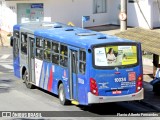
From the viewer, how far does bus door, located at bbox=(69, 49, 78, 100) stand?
66.7 ft

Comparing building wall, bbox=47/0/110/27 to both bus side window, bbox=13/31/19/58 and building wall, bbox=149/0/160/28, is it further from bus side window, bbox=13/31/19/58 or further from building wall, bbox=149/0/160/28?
bus side window, bbox=13/31/19/58

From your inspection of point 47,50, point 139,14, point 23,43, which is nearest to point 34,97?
point 47,50

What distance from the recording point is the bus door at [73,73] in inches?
801

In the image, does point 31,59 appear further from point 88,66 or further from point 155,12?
point 155,12

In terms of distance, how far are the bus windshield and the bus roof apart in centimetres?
29

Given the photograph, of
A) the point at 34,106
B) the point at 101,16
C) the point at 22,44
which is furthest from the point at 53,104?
the point at 101,16

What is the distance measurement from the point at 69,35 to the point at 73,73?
1.86 m

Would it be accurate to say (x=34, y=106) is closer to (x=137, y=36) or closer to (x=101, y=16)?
(x=137, y=36)

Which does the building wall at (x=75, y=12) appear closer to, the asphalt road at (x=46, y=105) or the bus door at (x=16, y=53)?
the bus door at (x=16, y=53)

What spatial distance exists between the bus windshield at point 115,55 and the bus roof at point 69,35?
287 mm

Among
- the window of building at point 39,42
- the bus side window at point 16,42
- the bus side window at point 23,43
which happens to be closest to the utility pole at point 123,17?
the bus side window at point 16,42

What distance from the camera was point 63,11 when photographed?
45.5 m

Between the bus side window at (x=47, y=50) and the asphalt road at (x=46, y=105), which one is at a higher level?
the bus side window at (x=47, y=50)

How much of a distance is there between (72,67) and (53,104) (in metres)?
1.98
